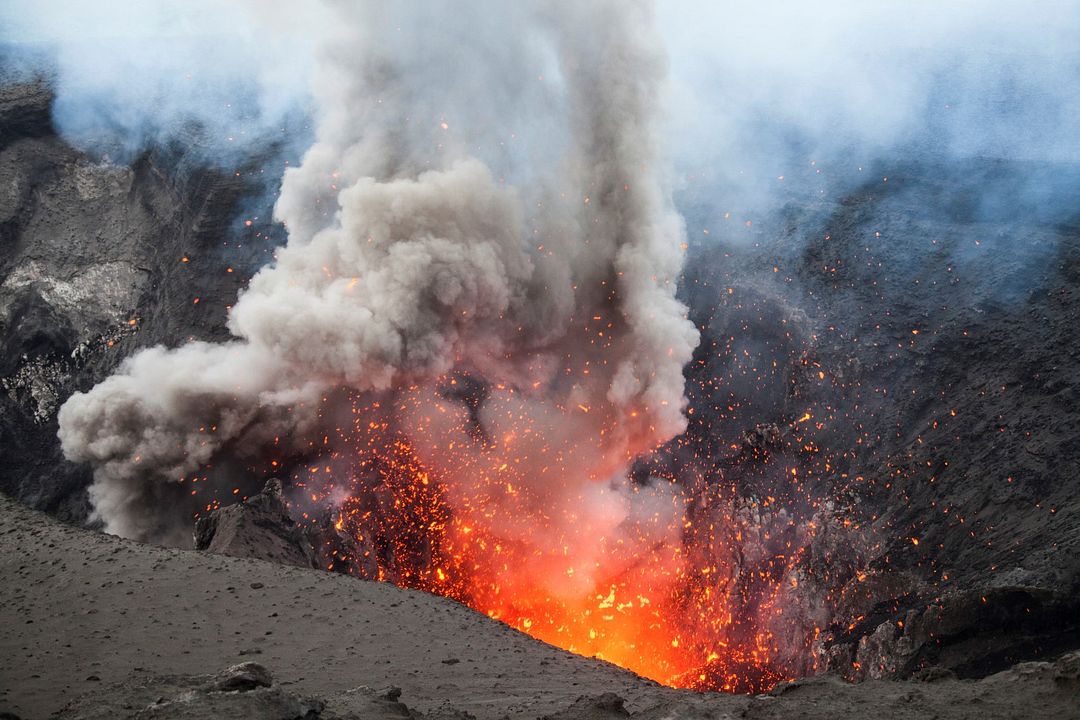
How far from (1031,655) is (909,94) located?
1633cm

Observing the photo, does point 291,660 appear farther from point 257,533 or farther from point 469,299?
point 469,299

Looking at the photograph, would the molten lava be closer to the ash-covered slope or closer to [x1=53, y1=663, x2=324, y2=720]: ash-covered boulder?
the ash-covered slope

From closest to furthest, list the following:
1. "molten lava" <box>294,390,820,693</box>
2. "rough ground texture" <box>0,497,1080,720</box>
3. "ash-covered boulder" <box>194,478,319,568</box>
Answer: "rough ground texture" <box>0,497,1080,720</box>
"ash-covered boulder" <box>194,478,319,568</box>
"molten lava" <box>294,390,820,693</box>

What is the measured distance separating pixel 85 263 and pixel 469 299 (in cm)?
1221

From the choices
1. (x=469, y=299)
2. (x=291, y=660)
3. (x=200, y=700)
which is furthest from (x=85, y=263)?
(x=200, y=700)

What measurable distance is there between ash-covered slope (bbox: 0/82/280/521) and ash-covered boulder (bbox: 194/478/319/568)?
294 inches

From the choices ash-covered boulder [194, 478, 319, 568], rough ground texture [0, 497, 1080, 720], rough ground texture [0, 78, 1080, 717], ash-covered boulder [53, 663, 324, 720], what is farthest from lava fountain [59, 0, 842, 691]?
ash-covered boulder [53, 663, 324, 720]

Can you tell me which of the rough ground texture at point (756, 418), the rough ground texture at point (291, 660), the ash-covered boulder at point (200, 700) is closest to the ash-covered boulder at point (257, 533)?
the rough ground texture at point (756, 418)

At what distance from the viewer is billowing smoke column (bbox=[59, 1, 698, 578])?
46.7 ft

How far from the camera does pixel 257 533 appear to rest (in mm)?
11547

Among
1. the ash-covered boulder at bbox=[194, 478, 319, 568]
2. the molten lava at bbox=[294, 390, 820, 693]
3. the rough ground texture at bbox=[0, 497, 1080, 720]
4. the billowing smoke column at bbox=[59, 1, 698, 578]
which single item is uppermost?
the billowing smoke column at bbox=[59, 1, 698, 578]

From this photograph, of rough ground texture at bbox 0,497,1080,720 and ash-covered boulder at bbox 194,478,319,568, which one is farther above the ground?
ash-covered boulder at bbox 194,478,319,568

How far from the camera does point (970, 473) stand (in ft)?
41.2

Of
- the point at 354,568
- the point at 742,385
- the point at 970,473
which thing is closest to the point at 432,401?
the point at 354,568
